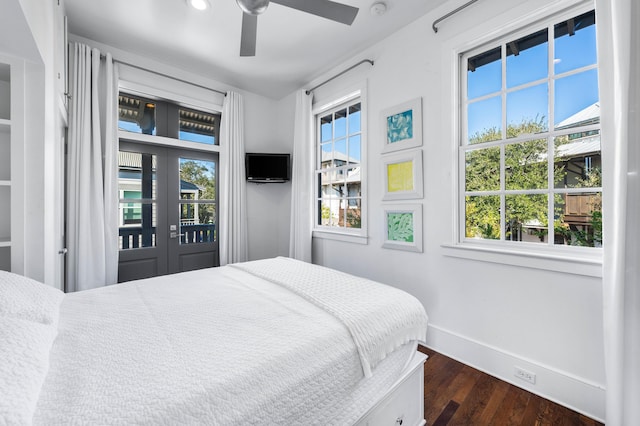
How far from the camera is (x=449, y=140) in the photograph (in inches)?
85.4

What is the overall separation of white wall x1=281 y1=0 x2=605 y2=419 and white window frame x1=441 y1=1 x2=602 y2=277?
5cm

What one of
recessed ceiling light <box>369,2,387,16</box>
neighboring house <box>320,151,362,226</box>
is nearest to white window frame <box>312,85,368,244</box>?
neighboring house <box>320,151,362,226</box>

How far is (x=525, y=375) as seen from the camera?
5.87 ft

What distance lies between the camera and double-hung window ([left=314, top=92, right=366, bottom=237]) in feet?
10.0

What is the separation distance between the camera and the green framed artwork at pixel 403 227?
2373 mm

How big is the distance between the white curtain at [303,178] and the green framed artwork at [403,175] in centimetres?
115

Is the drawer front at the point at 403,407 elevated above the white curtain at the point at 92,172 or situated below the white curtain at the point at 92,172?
below

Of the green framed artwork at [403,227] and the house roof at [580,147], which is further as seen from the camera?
the green framed artwork at [403,227]

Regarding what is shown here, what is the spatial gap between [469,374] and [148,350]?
2.09m

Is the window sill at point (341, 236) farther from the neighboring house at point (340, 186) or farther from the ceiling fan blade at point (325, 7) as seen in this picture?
the ceiling fan blade at point (325, 7)

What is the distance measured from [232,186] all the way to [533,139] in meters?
3.12

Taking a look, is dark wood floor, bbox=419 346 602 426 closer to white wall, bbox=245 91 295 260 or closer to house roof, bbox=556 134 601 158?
house roof, bbox=556 134 601 158

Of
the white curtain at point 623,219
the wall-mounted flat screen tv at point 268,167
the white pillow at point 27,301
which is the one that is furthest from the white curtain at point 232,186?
the white curtain at point 623,219

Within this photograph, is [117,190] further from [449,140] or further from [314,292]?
[449,140]
